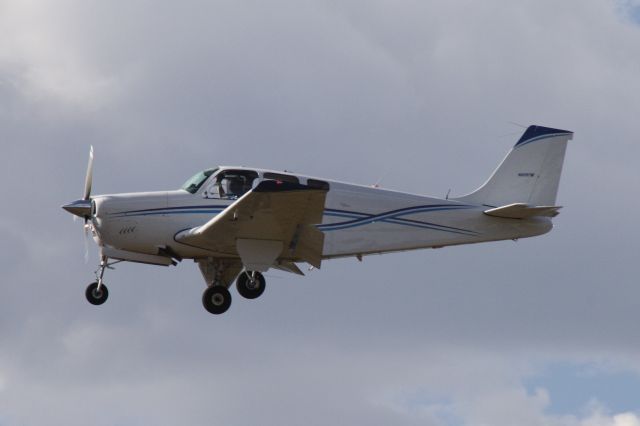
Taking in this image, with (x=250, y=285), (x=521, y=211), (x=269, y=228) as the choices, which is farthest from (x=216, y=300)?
(x=521, y=211)

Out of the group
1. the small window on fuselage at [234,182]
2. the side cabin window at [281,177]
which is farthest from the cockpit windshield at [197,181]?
the side cabin window at [281,177]

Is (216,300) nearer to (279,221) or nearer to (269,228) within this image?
(269,228)

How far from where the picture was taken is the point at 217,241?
23.2m

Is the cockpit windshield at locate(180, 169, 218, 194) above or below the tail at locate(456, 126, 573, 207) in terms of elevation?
below

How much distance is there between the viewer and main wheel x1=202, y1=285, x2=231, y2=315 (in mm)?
24078

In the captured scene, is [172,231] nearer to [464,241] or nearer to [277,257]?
[277,257]

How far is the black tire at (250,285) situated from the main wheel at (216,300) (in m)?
0.67

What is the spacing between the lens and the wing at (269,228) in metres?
21.6

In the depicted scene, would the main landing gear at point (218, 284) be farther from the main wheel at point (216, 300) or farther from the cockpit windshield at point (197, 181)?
the cockpit windshield at point (197, 181)

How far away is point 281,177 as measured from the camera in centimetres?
2345

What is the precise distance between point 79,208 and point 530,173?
8.78 m

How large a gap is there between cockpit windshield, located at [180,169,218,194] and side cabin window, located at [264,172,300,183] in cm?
104

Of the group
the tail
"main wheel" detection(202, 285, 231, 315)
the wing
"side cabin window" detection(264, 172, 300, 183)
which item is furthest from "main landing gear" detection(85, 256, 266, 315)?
the tail

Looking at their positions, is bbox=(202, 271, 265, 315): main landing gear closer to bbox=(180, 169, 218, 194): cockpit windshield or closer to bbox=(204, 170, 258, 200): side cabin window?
bbox=(204, 170, 258, 200): side cabin window
